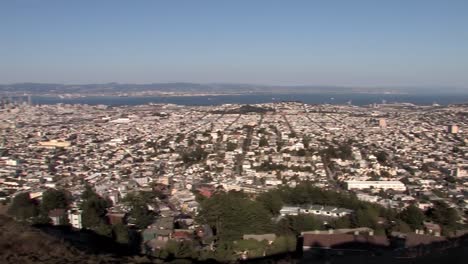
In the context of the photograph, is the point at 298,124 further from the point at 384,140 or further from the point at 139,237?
the point at 139,237

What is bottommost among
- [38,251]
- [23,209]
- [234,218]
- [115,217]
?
[115,217]

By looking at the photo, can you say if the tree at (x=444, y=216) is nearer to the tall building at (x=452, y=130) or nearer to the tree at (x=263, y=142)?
the tree at (x=263, y=142)

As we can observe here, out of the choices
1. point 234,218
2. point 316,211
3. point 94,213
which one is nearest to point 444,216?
point 316,211

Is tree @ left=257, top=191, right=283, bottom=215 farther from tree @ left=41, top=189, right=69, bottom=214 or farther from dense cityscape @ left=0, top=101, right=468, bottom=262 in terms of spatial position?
tree @ left=41, top=189, right=69, bottom=214

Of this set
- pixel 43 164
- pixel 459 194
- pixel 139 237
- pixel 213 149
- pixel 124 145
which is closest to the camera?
pixel 139 237

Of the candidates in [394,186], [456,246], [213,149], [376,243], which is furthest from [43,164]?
[456,246]

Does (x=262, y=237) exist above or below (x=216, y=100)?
above

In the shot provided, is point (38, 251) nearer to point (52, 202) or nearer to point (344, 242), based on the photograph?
point (344, 242)
